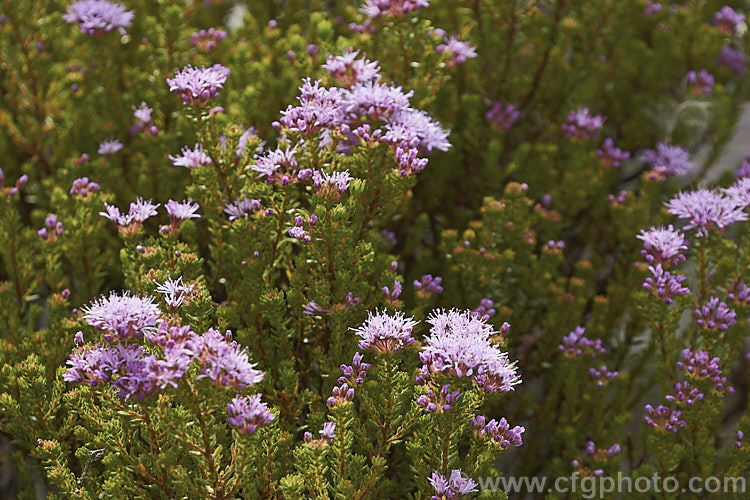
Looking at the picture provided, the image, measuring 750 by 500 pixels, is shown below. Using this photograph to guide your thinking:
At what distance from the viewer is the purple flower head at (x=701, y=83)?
4469 mm

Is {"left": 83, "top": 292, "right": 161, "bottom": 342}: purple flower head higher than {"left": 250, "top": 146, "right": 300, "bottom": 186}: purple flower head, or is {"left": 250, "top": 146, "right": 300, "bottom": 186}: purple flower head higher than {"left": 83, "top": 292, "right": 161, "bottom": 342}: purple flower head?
{"left": 250, "top": 146, "right": 300, "bottom": 186}: purple flower head

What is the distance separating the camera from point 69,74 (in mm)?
3904

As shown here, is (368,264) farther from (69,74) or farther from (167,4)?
(69,74)

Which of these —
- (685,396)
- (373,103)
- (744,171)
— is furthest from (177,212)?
(744,171)

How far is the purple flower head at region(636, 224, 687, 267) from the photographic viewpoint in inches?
113

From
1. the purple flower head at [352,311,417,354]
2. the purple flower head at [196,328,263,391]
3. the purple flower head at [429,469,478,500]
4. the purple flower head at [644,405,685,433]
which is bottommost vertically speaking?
the purple flower head at [429,469,478,500]

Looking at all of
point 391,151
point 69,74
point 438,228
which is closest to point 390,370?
point 391,151

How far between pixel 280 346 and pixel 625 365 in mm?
1953

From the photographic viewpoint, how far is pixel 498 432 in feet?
7.34

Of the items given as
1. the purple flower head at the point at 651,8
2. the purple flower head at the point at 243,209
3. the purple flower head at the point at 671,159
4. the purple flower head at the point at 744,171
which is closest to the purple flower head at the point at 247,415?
the purple flower head at the point at 243,209

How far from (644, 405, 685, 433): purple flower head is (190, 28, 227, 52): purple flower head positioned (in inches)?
107

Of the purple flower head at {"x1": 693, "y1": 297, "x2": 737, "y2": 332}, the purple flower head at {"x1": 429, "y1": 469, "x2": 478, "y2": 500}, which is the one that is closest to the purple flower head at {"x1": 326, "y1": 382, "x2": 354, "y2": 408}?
the purple flower head at {"x1": 429, "y1": 469, "x2": 478, "y2": 500}

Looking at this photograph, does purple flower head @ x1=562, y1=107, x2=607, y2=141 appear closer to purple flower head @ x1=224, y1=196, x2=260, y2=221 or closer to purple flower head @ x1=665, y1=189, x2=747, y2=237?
purple flower head @ x1=665, y1=189, x2=747, y2=237

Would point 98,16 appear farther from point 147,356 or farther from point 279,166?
point 147,356
